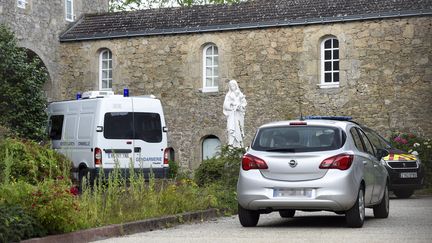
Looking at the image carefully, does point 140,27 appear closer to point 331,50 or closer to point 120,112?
point 331,50

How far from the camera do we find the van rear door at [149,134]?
23.4 metres

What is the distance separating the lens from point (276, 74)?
30906 mm

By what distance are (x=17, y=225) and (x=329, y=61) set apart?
21083 millimetres

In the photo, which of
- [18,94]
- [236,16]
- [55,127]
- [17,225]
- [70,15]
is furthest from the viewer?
[70,15]

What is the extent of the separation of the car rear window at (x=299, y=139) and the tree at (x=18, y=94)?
540 inches

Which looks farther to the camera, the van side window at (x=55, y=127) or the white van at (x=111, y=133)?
the van side window at (x=55, y=127)

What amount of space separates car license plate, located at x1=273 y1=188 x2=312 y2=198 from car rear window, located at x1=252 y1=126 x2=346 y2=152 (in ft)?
1.96

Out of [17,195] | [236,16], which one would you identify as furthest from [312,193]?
[236,16]

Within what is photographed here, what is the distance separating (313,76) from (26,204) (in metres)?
19.9

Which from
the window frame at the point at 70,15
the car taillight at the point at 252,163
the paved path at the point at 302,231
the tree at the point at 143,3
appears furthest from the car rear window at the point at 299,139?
the tree at the point at 143,3

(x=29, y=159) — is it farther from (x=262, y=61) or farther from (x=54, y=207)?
(x=262, y=61)

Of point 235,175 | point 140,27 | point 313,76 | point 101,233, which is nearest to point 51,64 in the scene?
point 140,27

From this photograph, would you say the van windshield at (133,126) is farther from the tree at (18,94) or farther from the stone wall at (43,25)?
the stone wall at (43,25)

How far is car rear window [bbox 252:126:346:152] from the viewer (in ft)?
45.6
